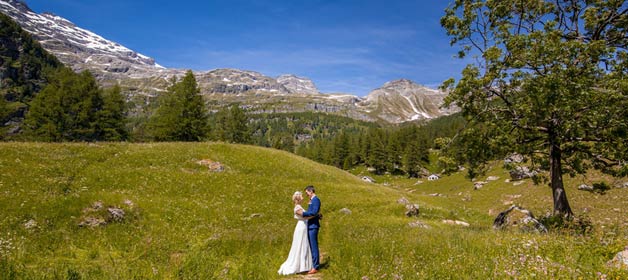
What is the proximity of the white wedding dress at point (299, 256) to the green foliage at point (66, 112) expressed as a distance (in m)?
61.7

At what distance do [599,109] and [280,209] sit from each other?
19.8 metres

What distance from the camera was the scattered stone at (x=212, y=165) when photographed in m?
31.1

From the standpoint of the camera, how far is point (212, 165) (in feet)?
104

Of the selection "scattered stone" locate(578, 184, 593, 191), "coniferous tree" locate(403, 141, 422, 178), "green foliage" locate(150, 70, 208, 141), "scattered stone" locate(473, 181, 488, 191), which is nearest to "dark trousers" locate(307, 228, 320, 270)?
"scattered stone" locate(578, 184, 593, 191)

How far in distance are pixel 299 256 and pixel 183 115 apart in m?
54.3

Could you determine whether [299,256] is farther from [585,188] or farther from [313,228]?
[585,188]

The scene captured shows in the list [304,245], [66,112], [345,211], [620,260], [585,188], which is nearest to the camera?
[620,260]

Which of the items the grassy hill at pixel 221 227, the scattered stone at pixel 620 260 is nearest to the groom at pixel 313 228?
the grassy hill at pixel 221 227

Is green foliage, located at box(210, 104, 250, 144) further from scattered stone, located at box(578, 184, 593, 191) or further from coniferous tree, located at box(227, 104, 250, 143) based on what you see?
scattered stone, located at box(578, 184, 593, 191)

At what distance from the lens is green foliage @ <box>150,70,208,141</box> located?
191 feet

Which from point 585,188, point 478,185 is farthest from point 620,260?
point 478,185

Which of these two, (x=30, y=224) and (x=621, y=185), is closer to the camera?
(x=30, y=224)

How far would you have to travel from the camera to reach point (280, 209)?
24484 mm

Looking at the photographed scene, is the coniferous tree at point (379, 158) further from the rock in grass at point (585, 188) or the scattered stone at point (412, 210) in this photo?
the scattered stone at point (412, 210)
